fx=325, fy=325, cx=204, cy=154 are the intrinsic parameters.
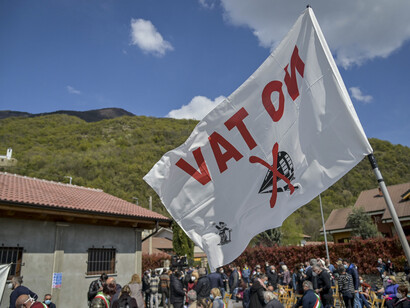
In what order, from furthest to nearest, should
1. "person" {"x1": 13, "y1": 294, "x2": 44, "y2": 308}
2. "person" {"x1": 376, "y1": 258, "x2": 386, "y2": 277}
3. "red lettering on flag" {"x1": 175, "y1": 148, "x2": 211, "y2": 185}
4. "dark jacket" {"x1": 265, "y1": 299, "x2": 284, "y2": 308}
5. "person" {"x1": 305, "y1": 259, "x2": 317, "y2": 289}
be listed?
1. "person" {"x1": 376, "y1": 258, "x2": 386, "y2": 277}
2. "person" {"x1": 305, "y1": 259, "x2": 317, "y2": 289}
3. "dark jacket" {"x1": 265, "y1": 299, "x2": 284, "y2": 308}
4. "person" {"x1": 13, "y1": 294, "x2": 44, "y2": 308}
5. "red lettering on flag" {"x1": 175, "y1": 148, "x2": 211, "y2": 185}

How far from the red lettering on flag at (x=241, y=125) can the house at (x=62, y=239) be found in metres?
8.31

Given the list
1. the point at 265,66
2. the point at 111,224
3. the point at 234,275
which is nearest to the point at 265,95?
the point at 265,66

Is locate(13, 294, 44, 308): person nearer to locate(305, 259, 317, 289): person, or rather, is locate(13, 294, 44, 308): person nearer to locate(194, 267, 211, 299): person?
locate(194, 267, 211, 299): person

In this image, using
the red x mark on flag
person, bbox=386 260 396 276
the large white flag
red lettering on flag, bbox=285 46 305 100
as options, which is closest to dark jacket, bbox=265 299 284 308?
the large white flag

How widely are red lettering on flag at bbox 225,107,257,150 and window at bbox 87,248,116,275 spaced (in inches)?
399

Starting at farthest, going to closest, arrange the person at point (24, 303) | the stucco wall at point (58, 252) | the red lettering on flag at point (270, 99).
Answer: the stucco wall at point (58, 252)
the person at point (24, 303)
the red lettering on flag at point (270, 99)

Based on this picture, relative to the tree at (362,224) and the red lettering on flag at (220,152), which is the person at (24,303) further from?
the tree at (362,224)

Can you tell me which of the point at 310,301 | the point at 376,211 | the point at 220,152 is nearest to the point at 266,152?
the point at 220,152

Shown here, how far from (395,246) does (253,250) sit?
11316 millimetres

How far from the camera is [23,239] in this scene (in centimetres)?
1070

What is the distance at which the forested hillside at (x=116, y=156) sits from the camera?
245ft

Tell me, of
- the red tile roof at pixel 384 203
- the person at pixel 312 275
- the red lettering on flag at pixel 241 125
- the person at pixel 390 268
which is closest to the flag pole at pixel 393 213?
the red lettering on flag at pixel 241 125

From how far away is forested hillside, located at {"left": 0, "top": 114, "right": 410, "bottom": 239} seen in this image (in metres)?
74.6

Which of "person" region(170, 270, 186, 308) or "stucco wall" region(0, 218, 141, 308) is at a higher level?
"stucco wall" region(0, 218, 141, 308)
